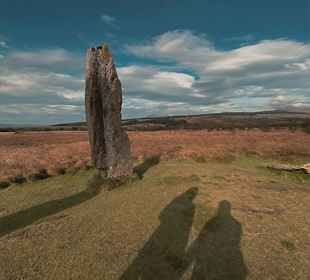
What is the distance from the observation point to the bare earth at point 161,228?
5.78 meters

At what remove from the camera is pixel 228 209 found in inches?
357

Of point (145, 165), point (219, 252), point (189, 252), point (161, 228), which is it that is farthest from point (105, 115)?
point (219, 252)

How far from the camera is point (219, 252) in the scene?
6.48 meters

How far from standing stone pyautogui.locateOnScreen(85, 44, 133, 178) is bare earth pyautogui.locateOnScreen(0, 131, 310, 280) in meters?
1.25

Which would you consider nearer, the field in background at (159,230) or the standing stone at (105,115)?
the field in background at (159,230)

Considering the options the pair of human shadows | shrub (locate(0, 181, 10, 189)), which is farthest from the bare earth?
shrub (locate(0, 181, 10, 189))

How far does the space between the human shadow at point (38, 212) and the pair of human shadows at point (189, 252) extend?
161 inches

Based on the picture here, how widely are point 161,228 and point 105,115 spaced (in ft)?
23.1

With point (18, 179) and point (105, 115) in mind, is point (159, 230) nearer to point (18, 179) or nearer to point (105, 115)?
point (105, 115)

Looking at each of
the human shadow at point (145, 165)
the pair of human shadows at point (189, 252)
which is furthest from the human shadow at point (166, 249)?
the human shadow at point (145, 165)

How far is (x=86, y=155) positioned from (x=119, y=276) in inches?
656

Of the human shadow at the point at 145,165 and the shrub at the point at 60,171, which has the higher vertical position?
the human shadow at the point at 145,165

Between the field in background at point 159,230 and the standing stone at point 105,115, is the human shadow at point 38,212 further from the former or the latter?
the standing stone at point 105,115

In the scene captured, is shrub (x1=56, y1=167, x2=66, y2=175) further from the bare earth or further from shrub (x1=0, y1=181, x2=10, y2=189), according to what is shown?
shrub (x1=0, y1=181, x2=10, y2=189)
